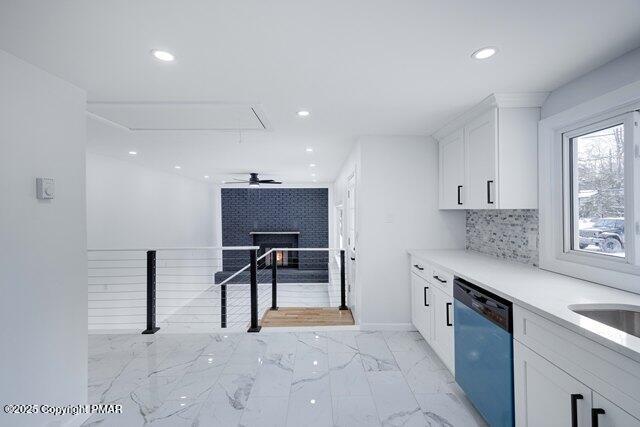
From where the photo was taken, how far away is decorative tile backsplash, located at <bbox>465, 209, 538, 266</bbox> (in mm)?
2365

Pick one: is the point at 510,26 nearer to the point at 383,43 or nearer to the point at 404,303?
the point at 383,43

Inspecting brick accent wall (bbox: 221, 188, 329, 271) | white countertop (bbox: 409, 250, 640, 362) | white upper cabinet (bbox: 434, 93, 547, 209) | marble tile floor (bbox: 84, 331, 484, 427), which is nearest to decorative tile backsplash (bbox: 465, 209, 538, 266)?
white countertop (bbox: 409, 250, 640, 362)

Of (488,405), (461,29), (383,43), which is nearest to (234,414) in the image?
(488,405)

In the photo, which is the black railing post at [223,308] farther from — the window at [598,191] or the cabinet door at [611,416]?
the window at [598,191]

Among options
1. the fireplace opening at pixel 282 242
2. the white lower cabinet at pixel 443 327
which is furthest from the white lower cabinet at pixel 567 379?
the fireplace opening at pixel 282 242

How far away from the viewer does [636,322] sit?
4.66 feet

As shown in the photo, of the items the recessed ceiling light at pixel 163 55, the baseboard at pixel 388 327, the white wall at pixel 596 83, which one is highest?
the recessed ceiling light at pixel 163 55

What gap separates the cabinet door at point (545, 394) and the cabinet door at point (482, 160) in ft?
3.81

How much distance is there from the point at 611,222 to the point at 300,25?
215 centimetres

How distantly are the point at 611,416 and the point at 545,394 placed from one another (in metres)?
0.31

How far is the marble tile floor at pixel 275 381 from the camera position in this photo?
1.94 metres

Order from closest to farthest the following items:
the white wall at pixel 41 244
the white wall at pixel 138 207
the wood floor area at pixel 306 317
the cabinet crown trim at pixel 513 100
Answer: the white wall at pixel 41 244 < the cabinet crown trim at pixel 513 100 < the wood floor area at pixel 306 317 < the white wall at pixel 138 207

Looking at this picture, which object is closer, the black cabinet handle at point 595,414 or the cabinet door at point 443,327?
the black cabinet handle at point 595,414

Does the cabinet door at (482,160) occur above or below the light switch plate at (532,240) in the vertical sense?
above
